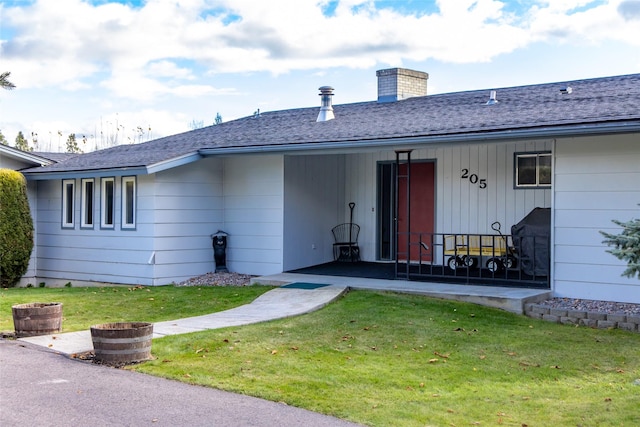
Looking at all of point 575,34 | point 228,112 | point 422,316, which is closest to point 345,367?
point 422,316

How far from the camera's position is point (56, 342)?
8.70 metres

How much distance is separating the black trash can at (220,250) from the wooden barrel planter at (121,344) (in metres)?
7.49

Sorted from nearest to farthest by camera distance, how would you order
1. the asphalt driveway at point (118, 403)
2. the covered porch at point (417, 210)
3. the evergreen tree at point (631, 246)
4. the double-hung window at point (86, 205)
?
1. the asphalt driveway at point (118, 403)
2. the evergreen tree at point (631, 246)
3. the covered porch at point (417, 210)
4. the double-hung window at point (86, 205)

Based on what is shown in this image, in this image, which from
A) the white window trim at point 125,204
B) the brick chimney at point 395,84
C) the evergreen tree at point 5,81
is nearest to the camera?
the evergreen tree at point 5,81

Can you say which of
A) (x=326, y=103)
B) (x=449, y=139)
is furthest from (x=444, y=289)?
(x=326, y=103)

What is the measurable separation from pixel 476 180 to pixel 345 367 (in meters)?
7.85

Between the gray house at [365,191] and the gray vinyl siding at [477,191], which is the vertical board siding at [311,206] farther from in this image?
the gray vinyl siding at [477,191]

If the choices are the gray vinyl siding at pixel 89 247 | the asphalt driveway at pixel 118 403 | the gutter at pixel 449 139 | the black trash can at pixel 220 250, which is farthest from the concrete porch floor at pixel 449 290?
the asphalt driveway at pixel 118 403

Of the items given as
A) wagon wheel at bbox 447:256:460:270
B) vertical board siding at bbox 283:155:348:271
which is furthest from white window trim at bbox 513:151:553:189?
vertical board siding at bbox 283:155:348:271

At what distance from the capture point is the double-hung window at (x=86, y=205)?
15.9m

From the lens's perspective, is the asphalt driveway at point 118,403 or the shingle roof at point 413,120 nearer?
the asphalt driveway at point 118,403

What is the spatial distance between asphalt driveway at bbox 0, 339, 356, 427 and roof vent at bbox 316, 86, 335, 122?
9696 mm

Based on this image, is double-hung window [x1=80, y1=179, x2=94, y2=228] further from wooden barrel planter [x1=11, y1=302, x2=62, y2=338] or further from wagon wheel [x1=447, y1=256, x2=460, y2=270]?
wagon wheel [x1=447, y1=256, x2=460, y2=270]

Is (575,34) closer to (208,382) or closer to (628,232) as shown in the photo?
(628,232)
